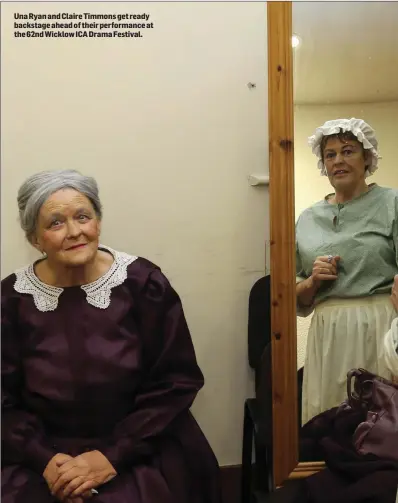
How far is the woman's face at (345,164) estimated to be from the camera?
140cm

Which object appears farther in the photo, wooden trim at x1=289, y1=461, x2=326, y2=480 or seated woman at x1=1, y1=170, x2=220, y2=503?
wooden trim at x1=289, y1=461, x2=326, y2=480

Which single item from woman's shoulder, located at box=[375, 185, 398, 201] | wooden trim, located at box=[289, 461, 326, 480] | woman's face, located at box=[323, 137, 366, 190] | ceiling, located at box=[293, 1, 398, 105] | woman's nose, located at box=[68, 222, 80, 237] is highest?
ceiling, located at box=[293, 1, 398, 105]

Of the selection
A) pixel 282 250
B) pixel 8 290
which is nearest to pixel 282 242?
pixel 282 250

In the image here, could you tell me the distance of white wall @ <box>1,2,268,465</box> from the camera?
1.38m

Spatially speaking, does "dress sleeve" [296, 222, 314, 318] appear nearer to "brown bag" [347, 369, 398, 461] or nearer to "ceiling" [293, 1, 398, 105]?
"brown bag" [347, 369, 398, 461]

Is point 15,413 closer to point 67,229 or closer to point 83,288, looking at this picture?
point 83,288

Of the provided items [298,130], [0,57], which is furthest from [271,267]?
[0,57]

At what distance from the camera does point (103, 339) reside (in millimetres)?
1304

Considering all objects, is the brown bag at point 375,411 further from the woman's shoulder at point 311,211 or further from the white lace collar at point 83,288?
the white lace collar at point 83,288

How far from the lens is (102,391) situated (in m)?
1.29

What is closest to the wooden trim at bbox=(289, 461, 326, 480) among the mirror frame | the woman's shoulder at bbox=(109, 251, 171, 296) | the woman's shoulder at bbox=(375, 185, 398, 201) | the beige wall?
the mirror frame

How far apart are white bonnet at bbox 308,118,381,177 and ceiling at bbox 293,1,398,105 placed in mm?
54

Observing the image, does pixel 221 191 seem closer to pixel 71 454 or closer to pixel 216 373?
pixel 216 373

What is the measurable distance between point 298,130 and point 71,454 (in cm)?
94
